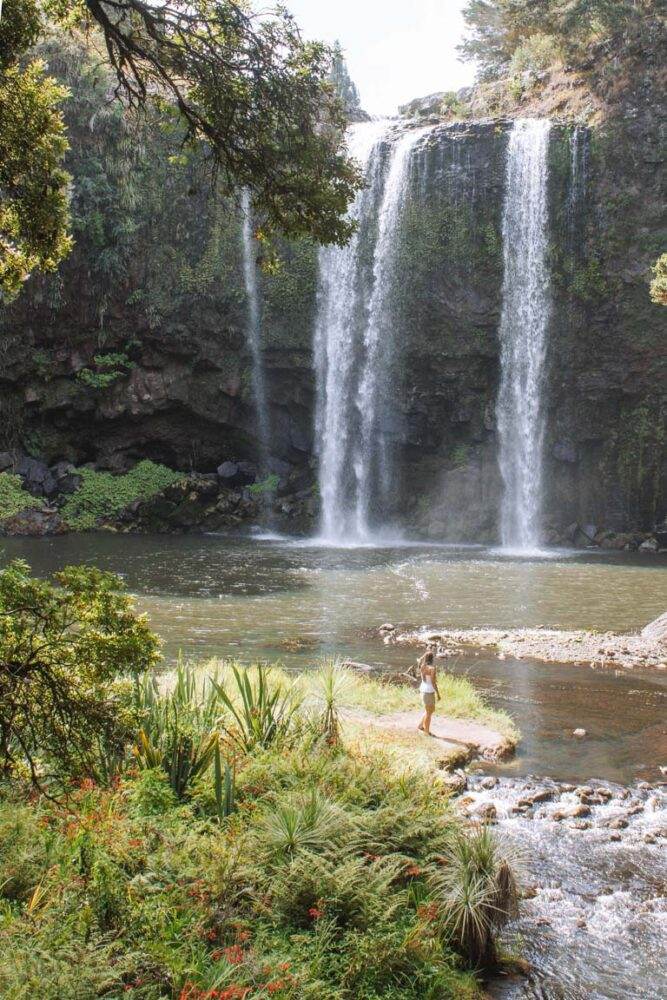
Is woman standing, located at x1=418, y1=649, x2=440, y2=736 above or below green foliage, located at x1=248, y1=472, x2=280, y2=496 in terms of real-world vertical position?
below

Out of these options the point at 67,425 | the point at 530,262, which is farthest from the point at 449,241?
the point at 67,425

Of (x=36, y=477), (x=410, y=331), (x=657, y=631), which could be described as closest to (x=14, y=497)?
(x=36, y=477)

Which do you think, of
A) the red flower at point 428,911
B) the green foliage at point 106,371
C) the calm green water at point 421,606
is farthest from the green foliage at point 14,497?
the red flower at point 428,911

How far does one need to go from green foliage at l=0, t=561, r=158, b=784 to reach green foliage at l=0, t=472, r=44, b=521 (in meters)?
24.2

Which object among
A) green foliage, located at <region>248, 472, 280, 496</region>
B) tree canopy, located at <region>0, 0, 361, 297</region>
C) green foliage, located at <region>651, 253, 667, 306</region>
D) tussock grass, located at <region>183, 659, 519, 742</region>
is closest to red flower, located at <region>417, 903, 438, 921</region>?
tussock grass, located at <region>183, 659, 519, 742</region>

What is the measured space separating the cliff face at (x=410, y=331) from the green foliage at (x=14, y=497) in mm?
A: 3190

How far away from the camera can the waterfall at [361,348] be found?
30047mm

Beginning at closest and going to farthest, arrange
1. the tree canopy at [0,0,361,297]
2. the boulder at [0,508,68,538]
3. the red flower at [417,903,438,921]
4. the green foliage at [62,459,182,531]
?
1. the red flower at [417,903,438,921]
2. the tree canopy at [0,0,361,297]
3. the boulder at [0,508,68,538]
4. the green foliage at [62,459,182,531]

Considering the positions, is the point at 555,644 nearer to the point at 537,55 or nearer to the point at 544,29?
the point at 537,55

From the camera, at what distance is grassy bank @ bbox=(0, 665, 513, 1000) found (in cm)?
405

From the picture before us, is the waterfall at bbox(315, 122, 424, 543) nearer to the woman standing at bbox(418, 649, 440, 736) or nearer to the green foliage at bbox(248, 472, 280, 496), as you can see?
the green foliage at bbox(248, 472, 280, 496)

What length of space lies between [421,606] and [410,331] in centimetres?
1539

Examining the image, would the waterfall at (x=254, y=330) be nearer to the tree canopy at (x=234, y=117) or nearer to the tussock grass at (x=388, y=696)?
the tussock grass at (x=388, y=696)

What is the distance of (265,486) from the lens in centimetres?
3138
